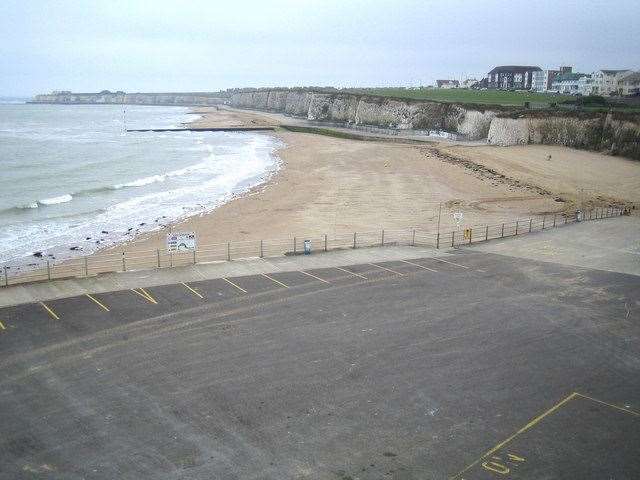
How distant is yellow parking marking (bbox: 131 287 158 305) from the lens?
696 inches

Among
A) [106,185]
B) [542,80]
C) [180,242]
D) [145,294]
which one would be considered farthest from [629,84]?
[145,294]

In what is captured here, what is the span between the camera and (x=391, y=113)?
102875 mm

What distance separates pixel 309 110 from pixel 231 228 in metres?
109

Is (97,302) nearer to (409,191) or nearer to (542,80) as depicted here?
(409,191)

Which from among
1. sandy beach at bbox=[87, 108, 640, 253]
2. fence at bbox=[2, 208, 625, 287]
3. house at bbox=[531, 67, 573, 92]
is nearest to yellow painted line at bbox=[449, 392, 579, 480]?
fence at bbox=[2, 208, 625, 287]

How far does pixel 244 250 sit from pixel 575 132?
1946 inches

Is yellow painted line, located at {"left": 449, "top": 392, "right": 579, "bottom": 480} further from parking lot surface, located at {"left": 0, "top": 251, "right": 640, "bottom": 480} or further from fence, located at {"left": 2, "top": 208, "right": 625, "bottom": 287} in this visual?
fence, located at {"left": 2, "top": 208, "right": 625, "bottom": 287}

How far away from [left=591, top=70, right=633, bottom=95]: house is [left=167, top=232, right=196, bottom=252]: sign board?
127 m

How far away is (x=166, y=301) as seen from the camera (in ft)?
58.1

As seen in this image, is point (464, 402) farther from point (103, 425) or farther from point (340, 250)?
point (340, 250)

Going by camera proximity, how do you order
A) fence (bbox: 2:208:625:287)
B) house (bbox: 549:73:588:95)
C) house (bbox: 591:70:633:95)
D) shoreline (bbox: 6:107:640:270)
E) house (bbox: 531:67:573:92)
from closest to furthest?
fence (bbox: 2:208:625:287), shoreline (bbox: 6:107:640:270), house (bbox: 591:70:633:95), house (bbox: 549:73:588:95), house (bbox: 531:67:573:92)

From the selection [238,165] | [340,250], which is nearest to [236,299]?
[340,250]

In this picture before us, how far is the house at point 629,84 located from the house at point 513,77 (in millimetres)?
59848

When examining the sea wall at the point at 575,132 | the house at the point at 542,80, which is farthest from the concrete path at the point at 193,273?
the house at the point at 542,80
